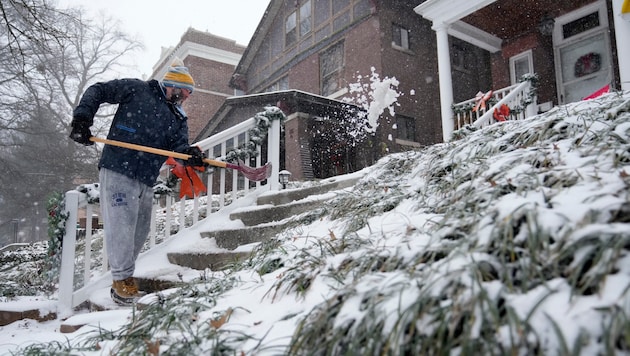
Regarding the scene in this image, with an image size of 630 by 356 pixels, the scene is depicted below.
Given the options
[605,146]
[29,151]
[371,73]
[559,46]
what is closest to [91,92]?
[605,146]

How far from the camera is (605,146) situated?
1680 millimetres

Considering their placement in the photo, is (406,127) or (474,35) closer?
(474,35)

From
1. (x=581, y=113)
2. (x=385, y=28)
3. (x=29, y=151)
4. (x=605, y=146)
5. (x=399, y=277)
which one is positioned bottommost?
(x=399, y=277)

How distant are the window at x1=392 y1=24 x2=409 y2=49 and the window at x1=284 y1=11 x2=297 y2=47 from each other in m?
4.25

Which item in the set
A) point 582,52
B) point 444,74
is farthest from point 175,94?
point 582,52

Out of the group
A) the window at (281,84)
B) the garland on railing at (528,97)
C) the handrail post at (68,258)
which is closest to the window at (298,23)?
the window at (281,84)

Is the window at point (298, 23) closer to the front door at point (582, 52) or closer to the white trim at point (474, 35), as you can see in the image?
the white trim at point (474, 35)

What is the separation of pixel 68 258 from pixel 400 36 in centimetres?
1044

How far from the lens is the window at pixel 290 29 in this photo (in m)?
14.1

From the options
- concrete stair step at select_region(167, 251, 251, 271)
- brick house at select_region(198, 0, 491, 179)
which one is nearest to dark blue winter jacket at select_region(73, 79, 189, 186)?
concrete stair step at select_region(167, 251, 251, 271)

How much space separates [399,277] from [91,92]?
2.75 m

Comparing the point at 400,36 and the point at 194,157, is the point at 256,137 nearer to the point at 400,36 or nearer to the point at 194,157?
the point at 194,157

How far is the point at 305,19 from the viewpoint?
13.6m

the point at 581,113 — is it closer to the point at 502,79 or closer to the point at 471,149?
the point at 471,149
